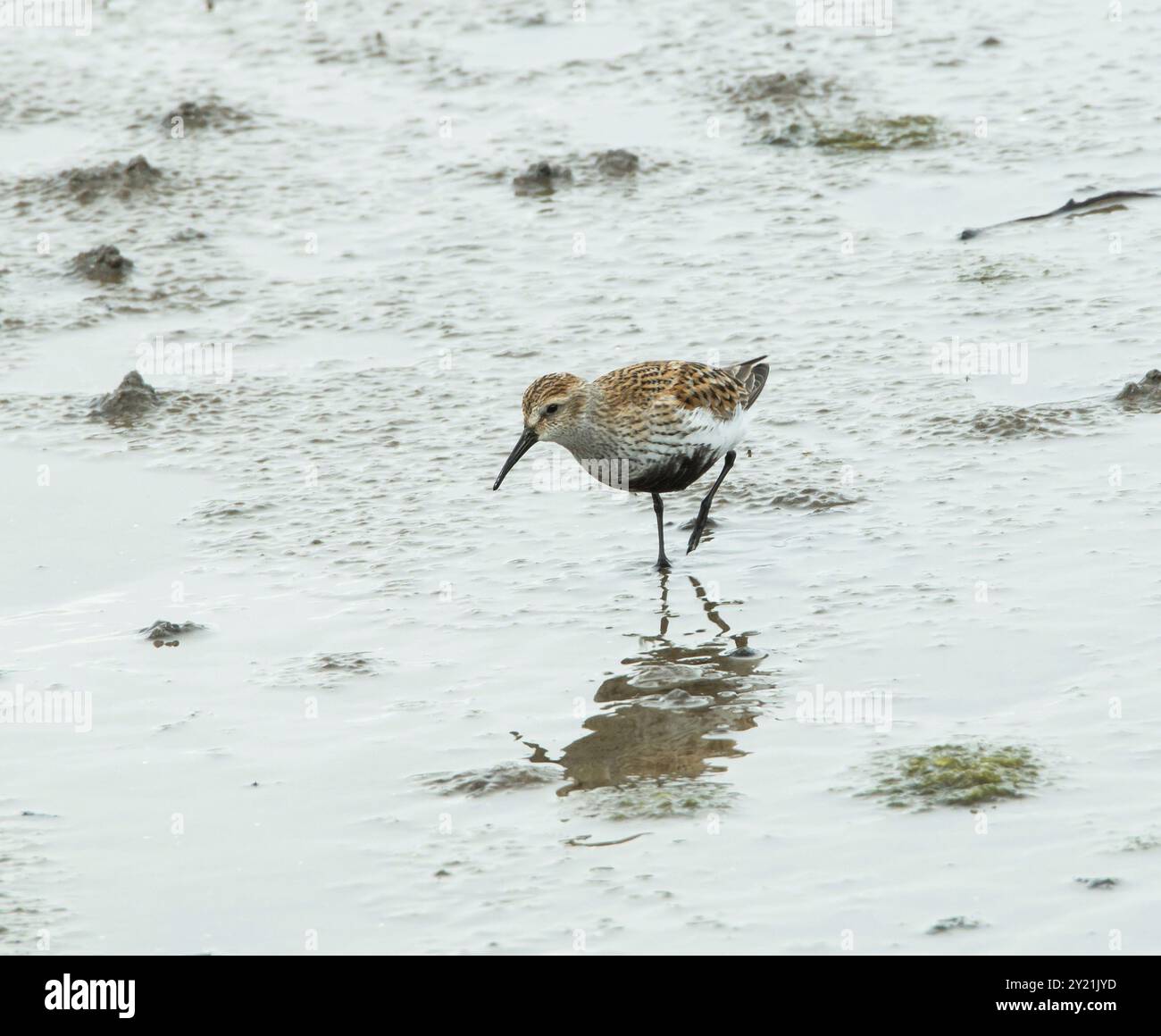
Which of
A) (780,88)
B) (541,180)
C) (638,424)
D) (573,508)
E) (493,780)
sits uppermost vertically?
(780,88)

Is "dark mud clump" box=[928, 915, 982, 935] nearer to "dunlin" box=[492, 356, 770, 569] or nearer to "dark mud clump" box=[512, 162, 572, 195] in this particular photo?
"dunlin" box=[492, 356, 770, 569]

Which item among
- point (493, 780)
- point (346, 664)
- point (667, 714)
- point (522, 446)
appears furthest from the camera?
point (522, 446)

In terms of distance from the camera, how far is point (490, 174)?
1401 centimetres

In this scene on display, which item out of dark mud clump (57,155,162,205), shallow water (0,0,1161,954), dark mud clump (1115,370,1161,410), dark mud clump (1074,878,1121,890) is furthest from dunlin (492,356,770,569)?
dark mud clump (57,155,162,205)

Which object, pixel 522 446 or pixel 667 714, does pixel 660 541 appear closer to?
pixel 522 446

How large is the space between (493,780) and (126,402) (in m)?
4.95

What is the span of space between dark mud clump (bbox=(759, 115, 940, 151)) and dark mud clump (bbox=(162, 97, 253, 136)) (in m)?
4.59

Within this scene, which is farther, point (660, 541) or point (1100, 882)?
point (660, 541)

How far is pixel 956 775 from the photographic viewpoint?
6.11m

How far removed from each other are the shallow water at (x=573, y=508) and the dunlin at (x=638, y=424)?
0.45m

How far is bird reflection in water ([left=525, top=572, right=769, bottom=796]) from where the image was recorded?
21.4 feet

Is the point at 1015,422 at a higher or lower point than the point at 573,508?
higher

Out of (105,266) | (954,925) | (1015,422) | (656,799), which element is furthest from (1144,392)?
(105,266)

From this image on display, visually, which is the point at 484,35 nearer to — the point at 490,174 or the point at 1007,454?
the point at 490,174
